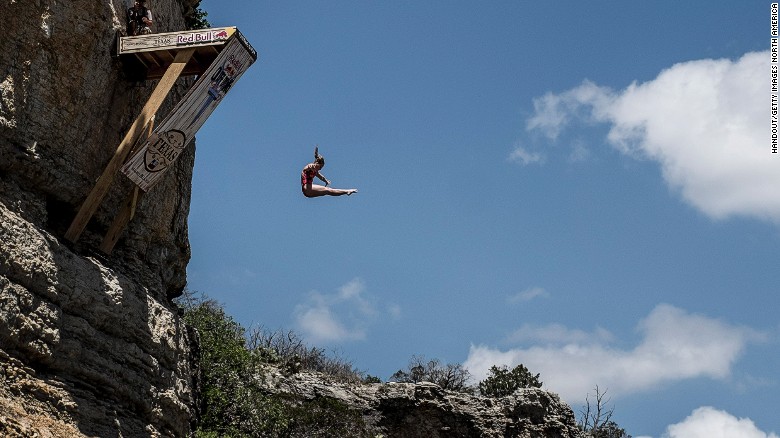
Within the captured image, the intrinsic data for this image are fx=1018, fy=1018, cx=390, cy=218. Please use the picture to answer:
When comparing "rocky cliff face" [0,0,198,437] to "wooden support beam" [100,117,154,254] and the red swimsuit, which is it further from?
the red swimsuit

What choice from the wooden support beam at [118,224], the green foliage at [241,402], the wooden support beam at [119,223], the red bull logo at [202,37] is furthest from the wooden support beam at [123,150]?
the green foliage at [241,402]

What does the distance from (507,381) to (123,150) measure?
1655 cm

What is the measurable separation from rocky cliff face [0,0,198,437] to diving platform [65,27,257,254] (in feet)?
1.13

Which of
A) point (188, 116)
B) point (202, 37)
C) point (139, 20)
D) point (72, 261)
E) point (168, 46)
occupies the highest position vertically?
point (139, 20)

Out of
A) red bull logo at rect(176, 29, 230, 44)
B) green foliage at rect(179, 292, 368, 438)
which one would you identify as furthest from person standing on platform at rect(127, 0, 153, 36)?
green foliage at rect(179, 292, 368, 438)

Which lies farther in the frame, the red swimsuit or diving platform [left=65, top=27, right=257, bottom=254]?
the red swimsuit

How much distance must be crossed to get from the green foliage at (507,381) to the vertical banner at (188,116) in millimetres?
15289

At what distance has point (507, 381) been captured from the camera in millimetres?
27906

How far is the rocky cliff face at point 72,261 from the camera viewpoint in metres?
12.1

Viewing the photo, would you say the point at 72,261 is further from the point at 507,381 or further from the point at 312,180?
the point at 507,381

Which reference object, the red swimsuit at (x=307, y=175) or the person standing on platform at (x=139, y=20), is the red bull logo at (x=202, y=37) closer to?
the person standing on platform at (x=139, y=20)

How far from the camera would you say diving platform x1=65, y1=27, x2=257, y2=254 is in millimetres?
13805

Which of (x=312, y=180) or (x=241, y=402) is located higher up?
(x=312, y=180)

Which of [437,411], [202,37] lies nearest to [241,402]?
[437,411]
